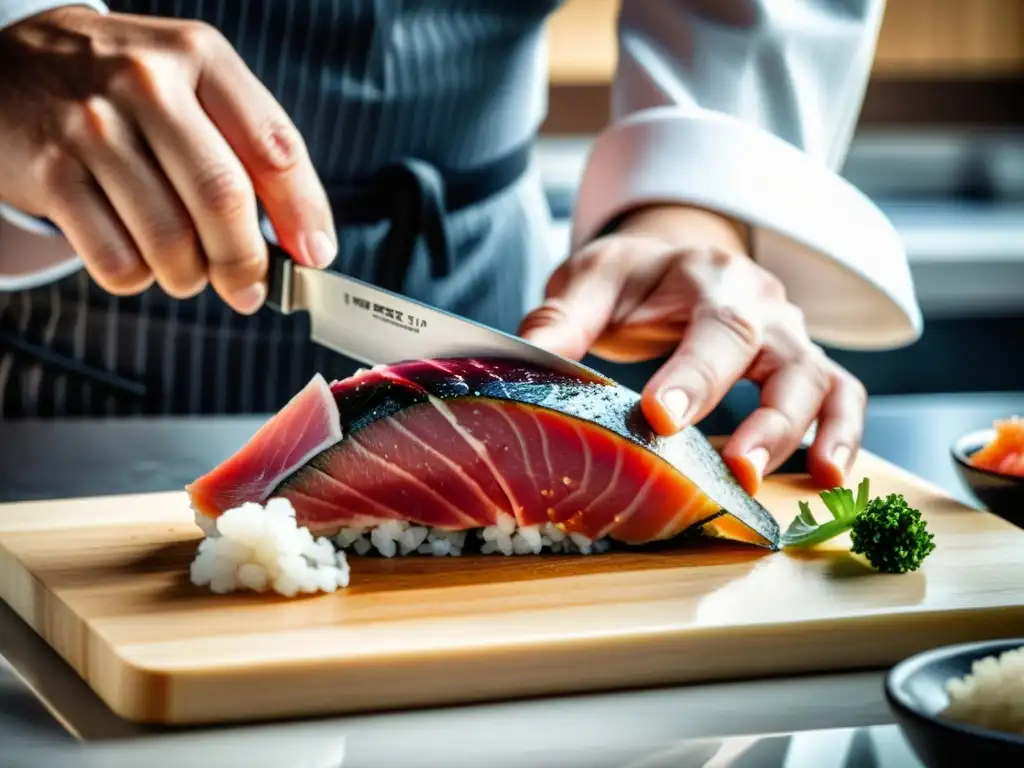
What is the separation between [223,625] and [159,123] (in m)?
0.54

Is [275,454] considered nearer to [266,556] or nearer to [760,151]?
[266,556]

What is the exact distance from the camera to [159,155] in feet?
4.82

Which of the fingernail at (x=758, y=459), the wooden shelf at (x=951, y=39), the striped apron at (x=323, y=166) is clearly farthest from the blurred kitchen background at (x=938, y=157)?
the fingernail at (x=758, y=459)

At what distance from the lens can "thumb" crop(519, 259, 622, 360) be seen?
69.5 inches

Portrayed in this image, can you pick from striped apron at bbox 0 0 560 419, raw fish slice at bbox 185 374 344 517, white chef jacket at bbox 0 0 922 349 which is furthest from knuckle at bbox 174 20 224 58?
striped apron at bbox 0 0 560 419

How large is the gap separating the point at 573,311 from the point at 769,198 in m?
0.42

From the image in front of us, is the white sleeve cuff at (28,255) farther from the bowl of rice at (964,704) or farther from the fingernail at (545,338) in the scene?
the bowl of rice at (964,704)

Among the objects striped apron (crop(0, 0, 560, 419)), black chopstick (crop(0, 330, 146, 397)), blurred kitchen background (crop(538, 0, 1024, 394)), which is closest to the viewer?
striped apron (crop(0, 0, 560, 419))

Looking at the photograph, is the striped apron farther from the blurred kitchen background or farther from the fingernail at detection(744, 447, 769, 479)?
the blurred kitchen background

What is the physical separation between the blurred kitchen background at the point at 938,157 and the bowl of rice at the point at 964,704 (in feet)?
8.64

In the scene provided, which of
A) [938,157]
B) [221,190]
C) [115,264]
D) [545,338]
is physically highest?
[221,190]

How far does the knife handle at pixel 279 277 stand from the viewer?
1614mm

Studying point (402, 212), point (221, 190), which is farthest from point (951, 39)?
point (221, 190)

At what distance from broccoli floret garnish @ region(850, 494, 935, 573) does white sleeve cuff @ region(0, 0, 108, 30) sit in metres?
1.05
